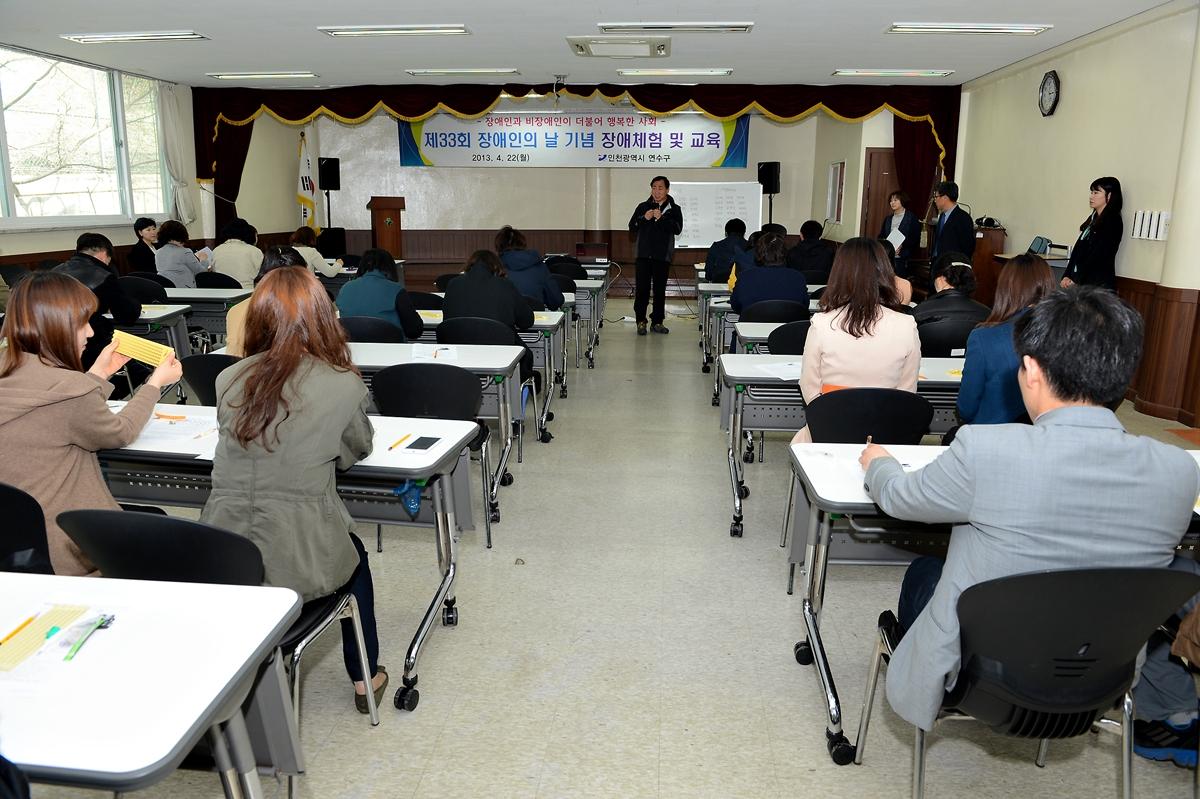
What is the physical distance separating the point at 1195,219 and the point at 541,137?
783 centimetres

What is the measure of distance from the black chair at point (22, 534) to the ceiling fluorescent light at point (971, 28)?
20.2 ft

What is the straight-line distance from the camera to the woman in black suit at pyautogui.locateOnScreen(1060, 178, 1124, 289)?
19.1ft

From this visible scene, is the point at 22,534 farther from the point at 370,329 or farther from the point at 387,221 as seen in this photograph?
the point at 387,221

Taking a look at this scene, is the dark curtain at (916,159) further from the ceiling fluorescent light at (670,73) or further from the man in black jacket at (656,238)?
A: the man in black jacket at (656,238)

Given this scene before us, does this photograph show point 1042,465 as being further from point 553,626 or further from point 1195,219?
point 1195,219

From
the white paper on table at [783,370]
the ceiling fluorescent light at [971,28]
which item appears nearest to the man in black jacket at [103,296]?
the white paper on table at [783,370]

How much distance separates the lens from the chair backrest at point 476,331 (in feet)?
14.2

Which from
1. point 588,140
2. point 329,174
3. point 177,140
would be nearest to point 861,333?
point 588,140

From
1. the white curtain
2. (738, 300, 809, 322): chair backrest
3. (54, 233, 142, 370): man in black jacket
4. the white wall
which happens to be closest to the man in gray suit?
(738, 300, 809, 322): chair backrest

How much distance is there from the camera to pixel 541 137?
11141 mm

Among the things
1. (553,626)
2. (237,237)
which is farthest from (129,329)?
(553,626)

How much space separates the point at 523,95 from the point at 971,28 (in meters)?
4.83

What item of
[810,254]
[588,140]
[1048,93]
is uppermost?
[1048,93]

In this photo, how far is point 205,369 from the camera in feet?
11.3
